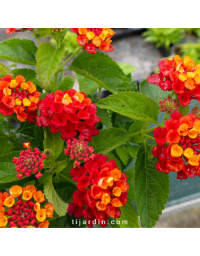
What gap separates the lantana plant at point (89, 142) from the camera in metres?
0.44

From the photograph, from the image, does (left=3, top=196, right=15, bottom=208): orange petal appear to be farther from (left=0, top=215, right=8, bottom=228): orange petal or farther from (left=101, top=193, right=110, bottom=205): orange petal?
(left=101, top=193, right=110, bottom=205): orange petal

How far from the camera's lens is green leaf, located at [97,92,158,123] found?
19.0 inches

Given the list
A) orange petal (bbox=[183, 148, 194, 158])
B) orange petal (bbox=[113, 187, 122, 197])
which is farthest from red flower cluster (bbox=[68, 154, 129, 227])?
orange petal (bbox=[183, 148, 194, 158])

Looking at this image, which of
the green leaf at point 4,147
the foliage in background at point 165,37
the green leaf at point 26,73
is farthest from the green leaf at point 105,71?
the foliage in background at point 165,37

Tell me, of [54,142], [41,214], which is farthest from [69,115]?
[41,214]

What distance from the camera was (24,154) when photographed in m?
0.44

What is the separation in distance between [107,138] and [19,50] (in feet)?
0.89

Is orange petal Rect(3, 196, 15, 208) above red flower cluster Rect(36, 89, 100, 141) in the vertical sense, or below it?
below

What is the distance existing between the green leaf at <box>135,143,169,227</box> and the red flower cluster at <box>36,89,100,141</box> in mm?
133

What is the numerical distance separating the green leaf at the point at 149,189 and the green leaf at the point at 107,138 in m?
0.07

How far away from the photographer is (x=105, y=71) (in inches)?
22.5

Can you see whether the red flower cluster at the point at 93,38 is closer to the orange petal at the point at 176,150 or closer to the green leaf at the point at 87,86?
the green leaf at the point at 87,86
